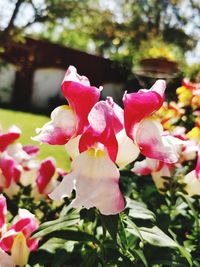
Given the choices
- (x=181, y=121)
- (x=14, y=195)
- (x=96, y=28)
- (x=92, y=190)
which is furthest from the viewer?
(x=96, y=28)

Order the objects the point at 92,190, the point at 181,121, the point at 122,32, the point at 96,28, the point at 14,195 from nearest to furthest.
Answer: the point at 92,190 < the point at 14,195 < the point at 181,121 < the point at 96,28 < the point at 122,32

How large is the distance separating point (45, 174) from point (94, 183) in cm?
67

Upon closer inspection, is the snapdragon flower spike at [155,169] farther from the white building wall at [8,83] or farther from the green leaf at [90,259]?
the white building wall at [8,83]

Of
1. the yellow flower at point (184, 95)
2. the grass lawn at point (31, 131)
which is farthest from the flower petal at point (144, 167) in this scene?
the grass lawn at point (31, 131)

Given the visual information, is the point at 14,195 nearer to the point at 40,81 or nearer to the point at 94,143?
the point at 94,143

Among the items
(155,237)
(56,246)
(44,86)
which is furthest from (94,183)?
(44,86)

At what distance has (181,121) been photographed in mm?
2021

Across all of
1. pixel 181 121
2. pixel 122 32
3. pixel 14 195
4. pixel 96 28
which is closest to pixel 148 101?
pixel 14 195

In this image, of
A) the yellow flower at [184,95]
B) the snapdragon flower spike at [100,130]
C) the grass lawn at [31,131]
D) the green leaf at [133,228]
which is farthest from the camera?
the grass lawn at [31,131]

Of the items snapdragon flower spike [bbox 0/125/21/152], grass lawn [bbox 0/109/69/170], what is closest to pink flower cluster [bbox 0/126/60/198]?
snapdragon flower spike [bbox 0/125/21/152]

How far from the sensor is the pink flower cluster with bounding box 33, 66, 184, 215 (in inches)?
32.2

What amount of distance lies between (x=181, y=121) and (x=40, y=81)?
11.5 metres

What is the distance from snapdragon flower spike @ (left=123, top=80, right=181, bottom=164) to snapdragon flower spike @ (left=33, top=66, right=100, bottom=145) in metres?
0.07

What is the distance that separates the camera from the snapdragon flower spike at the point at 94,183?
815mm
